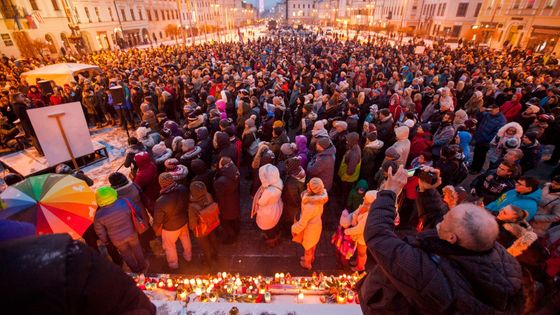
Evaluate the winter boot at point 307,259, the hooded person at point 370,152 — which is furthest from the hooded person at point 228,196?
the hooded person at point 370,152

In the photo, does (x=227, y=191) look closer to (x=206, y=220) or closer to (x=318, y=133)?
(x=206, y=220)

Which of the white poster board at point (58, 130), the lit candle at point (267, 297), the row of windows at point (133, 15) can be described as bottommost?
the lit candle at point (267, 297)

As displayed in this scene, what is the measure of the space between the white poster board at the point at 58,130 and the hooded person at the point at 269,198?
341 centimetres

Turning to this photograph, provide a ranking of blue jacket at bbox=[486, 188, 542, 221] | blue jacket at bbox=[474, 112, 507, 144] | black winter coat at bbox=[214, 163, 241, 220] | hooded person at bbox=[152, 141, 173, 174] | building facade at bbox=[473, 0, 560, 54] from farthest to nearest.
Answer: building facade at bbox=[473, 0, 560, 54] → blue jacket at bbox=[474, 112, 507, 144] → hooded person at bbox=[152, 141, 173, 174] → black winter coat at bbox=[214, 163, 241, 220] → blue jacket at bbox=[486, 188, 542, 221]

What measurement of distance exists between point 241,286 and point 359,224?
6.04 ft

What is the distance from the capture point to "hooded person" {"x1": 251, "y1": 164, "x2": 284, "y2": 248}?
404 cm

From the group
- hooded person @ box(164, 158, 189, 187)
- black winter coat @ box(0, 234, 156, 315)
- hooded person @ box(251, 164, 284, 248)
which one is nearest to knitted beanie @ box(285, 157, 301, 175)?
hooded person @ box(251, 164, 284, 248)

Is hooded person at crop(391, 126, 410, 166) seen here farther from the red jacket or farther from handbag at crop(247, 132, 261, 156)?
handbag at crop(247, 132, 261, 156)

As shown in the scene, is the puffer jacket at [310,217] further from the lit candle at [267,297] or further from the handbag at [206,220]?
the handbag at [206,220]

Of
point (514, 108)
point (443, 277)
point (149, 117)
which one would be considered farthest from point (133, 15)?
point (443, 277)

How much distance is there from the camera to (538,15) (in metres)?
27.2

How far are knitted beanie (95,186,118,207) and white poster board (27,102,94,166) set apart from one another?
184 cm

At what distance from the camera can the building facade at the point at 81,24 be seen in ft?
87.3

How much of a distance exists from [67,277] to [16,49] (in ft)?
128
